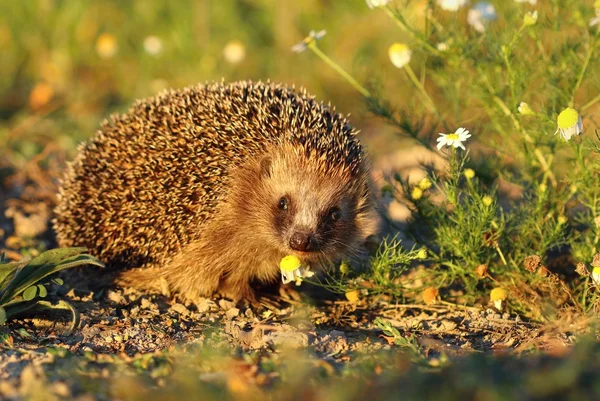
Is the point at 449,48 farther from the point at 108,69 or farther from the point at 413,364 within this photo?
the point at 108,69

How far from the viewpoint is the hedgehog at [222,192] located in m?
5.38

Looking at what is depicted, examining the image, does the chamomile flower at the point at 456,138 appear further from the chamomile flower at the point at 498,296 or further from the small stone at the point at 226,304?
the small stone at the point at 226,304

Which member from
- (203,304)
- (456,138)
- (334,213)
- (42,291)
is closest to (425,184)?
(456,138)

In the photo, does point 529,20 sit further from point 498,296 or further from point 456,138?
point 498,296

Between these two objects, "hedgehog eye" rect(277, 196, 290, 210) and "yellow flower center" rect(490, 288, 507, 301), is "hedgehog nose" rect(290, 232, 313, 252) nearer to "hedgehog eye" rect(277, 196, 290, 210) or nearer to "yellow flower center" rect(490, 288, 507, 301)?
"hedgehog eye" rect(277, 196, 290, 210)

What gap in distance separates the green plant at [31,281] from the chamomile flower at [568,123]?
9.68 ft

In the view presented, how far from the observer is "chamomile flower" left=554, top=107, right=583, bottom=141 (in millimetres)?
4512

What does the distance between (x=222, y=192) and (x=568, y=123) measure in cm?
Answer: 237

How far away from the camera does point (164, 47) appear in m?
9.84

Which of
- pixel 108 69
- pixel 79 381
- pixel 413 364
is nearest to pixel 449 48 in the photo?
pixel 413 364

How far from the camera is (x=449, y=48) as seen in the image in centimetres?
552

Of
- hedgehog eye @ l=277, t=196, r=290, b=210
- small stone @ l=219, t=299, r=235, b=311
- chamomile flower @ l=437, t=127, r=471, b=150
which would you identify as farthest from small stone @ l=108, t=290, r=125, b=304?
chamomile flower @ l=437, t=127, r=471, b=150

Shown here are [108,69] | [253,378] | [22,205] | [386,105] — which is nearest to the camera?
[253,378]

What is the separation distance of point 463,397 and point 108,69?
8.26 metres
